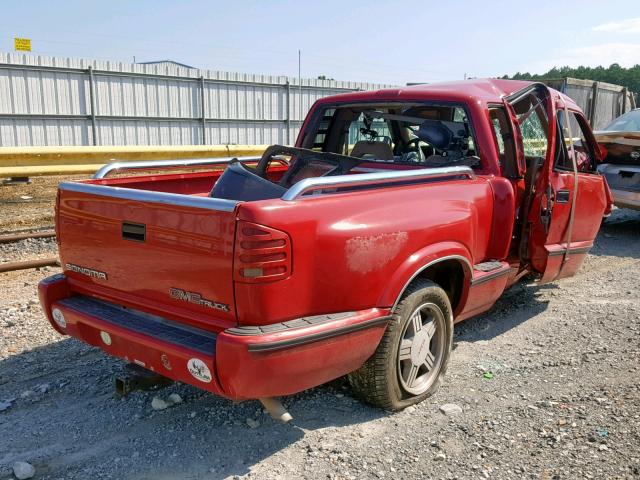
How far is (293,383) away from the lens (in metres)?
2.83

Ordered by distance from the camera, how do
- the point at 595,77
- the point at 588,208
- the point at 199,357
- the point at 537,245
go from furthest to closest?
the point at 595,77 < the point at 588,208 < the point at 537,245 < the point at 199,357

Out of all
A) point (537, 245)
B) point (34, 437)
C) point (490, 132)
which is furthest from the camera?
point (537, 245)

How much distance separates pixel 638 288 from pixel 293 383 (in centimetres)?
480

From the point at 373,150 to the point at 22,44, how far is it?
12.2 meters

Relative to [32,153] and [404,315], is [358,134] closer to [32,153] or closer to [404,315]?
[404,315]

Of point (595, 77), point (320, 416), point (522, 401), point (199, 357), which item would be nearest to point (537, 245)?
point (522, 401)

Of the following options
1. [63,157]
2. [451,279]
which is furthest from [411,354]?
[63,157]

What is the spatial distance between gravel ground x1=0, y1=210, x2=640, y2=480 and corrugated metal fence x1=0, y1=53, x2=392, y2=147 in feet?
35.1

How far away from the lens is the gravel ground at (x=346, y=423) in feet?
9.95

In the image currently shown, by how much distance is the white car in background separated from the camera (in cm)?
833

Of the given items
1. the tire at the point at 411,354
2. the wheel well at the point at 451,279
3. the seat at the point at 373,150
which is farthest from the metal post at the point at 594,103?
the tire at the point at 411,354

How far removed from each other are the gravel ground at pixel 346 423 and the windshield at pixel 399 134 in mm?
1493

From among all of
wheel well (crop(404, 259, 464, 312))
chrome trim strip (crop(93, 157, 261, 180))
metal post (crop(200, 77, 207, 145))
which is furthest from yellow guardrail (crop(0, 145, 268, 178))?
metal post (crop(200, 77, 207, 145))

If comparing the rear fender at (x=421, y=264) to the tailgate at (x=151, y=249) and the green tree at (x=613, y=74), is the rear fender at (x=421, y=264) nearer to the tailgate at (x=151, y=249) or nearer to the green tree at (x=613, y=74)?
the tailgate at (x=151, y=249)
